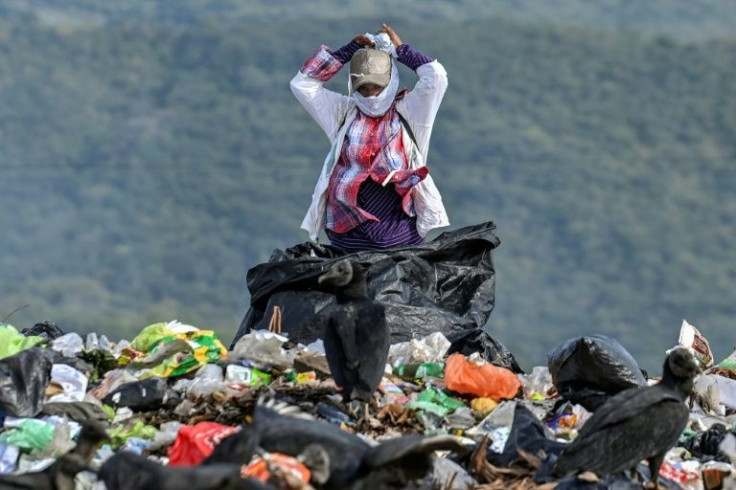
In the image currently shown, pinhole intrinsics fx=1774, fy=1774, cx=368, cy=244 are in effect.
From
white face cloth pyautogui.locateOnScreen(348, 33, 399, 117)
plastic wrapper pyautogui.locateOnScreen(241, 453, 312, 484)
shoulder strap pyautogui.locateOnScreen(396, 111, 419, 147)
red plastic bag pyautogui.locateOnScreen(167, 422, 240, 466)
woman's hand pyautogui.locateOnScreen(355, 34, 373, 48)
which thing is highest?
woman's hand pyautogui.locateOnScreen(355, 34, 373, 48)

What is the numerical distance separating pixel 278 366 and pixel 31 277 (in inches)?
1064

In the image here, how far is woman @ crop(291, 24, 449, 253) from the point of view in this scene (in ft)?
34.7

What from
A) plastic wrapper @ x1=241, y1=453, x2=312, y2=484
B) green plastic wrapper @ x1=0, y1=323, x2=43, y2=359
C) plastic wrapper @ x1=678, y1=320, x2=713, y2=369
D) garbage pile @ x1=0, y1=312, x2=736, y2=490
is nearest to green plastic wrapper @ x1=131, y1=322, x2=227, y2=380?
garbage pile @ x1=0, y1=312, x2=736, y2=490

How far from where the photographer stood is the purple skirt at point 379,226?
10.6 metres

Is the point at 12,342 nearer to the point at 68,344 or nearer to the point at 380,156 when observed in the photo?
the point at 68,344

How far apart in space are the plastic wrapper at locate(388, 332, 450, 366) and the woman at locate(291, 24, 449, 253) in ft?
3.84

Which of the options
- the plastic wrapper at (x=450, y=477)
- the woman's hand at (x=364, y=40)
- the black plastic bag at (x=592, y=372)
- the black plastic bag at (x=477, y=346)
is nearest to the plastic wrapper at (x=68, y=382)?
the plastic wrapper at (x=450, y=477)

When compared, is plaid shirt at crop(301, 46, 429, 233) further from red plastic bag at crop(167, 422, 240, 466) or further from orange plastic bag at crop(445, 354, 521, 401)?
red plastic bag at crop(167, 422, 240, 466)

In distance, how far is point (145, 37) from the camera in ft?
137

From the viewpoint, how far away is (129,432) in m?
7.91

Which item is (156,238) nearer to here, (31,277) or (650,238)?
(31,277)

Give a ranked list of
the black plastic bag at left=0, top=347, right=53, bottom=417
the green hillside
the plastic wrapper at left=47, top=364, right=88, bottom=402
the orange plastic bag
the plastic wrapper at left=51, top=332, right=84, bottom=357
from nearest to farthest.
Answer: the black plastic bag at left=0, top=347, right=53, bottom=417 → the plastic wrapper at left=47, top=364, right=88, bottom=402 → the orange plastic bag → the plastic wrapper at left=51, top=332, right=84, bottom=357 → the green hillside

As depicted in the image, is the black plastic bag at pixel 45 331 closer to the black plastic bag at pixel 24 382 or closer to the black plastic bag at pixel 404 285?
the black plastic bag at pixel 404 285

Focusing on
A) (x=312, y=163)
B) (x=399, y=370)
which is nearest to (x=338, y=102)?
(x=399, y=370)
